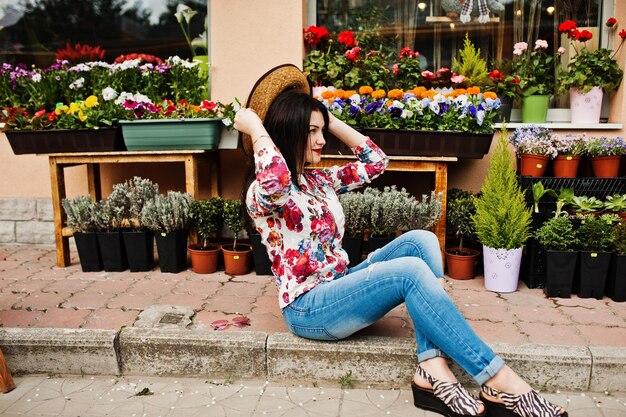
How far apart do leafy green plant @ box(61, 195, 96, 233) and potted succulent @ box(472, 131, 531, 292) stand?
3017mm

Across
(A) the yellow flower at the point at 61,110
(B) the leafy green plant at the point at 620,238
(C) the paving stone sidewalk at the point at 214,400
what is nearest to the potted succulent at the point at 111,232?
(A) the yellow flower at the point at 61,110

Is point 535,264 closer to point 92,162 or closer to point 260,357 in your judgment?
point 260,357

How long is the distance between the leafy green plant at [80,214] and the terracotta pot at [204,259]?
843 mm

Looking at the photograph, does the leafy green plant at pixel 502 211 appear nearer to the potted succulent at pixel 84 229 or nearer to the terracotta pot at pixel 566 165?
the terracotta pot at pixel 566 165

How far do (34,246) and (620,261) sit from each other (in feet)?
16.9

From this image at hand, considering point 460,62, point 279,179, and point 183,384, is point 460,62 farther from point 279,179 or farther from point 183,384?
point 183,384

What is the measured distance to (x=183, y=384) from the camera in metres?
3.17

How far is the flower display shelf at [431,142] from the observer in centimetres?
455

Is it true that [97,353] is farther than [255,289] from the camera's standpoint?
No

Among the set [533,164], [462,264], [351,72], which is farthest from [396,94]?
[462,264]

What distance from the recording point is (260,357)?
3174 mm

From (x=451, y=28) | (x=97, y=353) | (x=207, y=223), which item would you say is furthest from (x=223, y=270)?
(x=451, y=28)

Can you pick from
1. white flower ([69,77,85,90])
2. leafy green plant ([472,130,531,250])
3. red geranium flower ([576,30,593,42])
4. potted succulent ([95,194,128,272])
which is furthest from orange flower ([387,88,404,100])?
white flower ([69,77,85,90])

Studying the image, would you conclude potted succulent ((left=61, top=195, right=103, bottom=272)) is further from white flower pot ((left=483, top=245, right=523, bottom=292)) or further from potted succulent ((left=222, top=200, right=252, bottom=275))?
white flower pot ((left=483, top=245, right=523, bottom=292))
